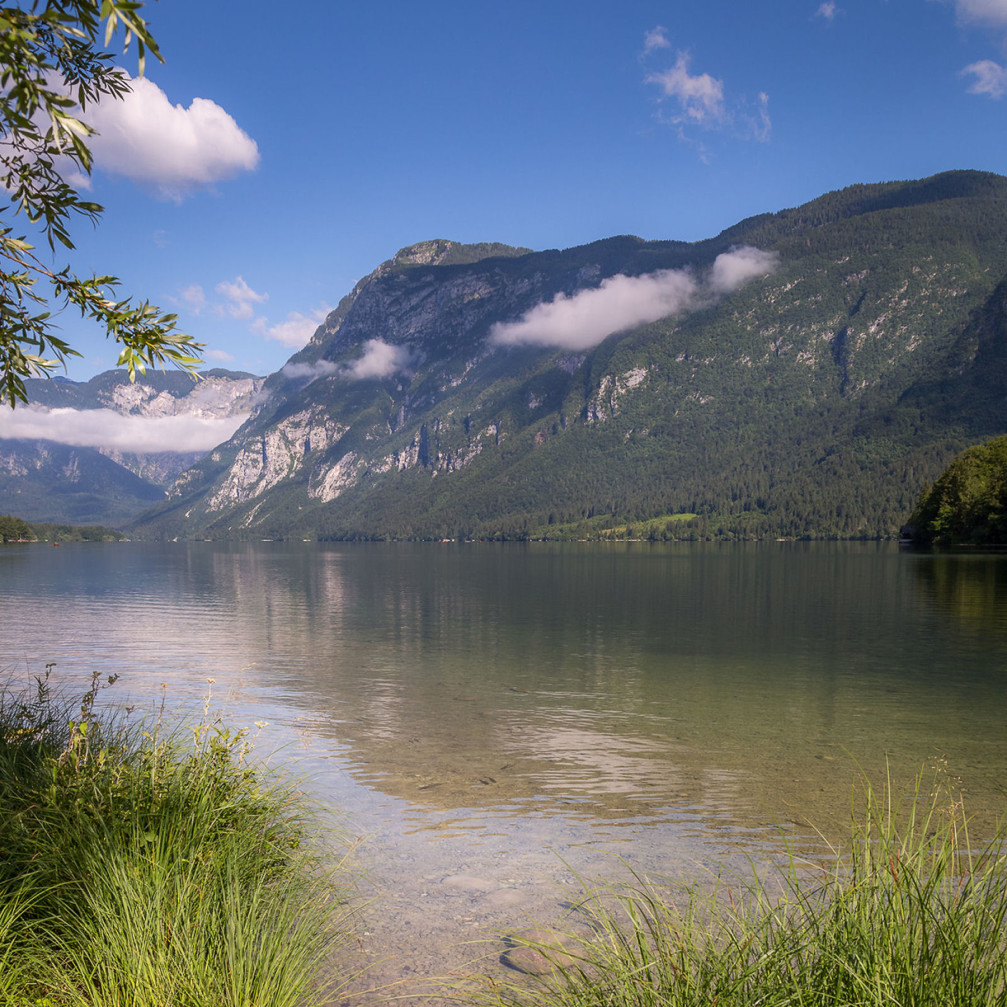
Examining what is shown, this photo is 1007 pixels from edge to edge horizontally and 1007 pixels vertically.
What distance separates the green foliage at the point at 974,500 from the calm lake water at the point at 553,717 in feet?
213

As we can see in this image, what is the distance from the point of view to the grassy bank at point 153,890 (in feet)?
16.7

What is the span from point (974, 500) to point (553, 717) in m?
112

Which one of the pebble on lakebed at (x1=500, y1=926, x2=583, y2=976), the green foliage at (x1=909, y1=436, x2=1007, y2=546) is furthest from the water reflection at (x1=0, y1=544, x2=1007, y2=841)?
the green foliage at (x1=909, y1=436, x2=1007, y2=546)

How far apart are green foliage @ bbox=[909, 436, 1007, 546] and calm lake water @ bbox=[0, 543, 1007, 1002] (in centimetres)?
6486

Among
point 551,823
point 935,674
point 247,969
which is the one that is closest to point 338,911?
point 247,969

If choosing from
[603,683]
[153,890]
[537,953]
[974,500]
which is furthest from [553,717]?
[974,500]

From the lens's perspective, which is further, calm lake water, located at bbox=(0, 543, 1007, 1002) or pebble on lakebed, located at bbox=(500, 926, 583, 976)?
calm lake water, located at bbox=(0, 543, 1007, 1002)

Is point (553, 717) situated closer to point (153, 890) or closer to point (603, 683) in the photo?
point (603, 683)

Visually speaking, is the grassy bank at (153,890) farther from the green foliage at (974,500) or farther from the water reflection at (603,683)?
the green foliage at (974,500)

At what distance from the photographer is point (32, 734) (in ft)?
34.3

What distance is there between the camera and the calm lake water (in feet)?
32.7

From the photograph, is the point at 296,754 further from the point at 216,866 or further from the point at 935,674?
the point at 935,674

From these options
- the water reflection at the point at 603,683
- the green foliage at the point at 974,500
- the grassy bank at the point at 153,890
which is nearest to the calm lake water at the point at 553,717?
the water reflection at the point at 603,683

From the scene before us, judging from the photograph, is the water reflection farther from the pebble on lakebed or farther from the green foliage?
the green foliage
